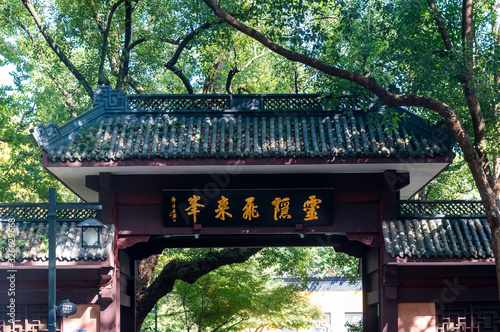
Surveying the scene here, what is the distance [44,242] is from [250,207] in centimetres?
311

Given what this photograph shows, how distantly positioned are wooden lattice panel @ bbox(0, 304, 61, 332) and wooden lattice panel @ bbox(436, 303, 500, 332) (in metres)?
5.87

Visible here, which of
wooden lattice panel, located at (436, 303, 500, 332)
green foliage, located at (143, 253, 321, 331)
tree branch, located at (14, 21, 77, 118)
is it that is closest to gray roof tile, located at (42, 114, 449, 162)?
wooden lattice panel, located at (436, 303, 500, 332)

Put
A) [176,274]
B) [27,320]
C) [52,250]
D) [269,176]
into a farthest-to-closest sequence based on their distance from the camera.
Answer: [176,274] → [269,176] → [27,320] → [52,250]

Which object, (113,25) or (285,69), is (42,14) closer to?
(113,25)

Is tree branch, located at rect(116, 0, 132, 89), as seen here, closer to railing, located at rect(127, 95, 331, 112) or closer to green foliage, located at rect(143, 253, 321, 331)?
railing, located at rect(127, 95, 331, 112)

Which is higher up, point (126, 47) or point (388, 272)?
point (126, 47)

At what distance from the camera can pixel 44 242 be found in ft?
31.8

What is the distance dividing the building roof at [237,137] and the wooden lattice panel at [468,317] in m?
2.16

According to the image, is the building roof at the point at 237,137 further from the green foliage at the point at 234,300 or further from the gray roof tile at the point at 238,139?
the green foliage at the point at 234,300

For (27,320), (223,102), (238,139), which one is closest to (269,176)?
(238,139)

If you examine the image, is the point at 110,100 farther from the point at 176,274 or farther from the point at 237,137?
the point at 176,274

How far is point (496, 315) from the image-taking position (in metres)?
10.3

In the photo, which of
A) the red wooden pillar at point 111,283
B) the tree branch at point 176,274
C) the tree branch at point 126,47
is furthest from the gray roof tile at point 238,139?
the tree branch at point 176,274

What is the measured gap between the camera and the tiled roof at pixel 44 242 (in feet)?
30.8
